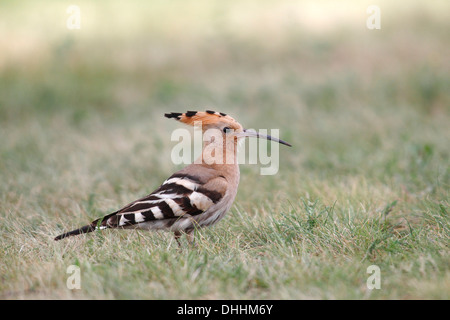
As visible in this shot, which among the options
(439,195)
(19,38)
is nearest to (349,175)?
(439,195)

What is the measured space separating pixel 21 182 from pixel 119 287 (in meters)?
2.23

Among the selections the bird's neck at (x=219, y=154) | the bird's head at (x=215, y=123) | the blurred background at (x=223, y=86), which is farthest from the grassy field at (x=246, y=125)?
the bird's head at (x=215, y=123)

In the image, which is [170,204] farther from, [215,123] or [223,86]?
[223,86]

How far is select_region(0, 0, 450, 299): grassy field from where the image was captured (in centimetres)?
252

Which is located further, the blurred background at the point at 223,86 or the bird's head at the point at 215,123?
the blurred background at the point at 223,86

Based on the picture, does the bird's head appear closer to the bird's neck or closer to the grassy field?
the bird's neck

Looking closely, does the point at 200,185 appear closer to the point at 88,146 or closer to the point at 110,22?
the point at 88,146

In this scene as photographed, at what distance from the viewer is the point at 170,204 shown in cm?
297

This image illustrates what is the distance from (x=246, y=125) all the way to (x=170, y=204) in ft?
10.9

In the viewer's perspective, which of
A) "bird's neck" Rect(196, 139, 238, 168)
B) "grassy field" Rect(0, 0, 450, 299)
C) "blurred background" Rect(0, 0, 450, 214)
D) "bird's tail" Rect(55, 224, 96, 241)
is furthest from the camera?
"blurred background" Rect(0, 0, 450, 214)

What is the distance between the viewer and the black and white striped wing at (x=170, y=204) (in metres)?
2.92

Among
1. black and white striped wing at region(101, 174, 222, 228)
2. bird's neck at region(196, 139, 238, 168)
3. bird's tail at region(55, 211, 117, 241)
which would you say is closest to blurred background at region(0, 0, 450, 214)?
bird's neck at region(196, 139, 238, 168)

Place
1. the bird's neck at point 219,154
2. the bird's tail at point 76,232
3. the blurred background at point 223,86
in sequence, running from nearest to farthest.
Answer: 1. the bird's tail at point 76,232
2. the bird's neck at point 219,154
3. the blurred background at point 223,86

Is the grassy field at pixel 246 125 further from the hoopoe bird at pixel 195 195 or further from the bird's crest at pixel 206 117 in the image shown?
the bird's crest at pixel 206 117
